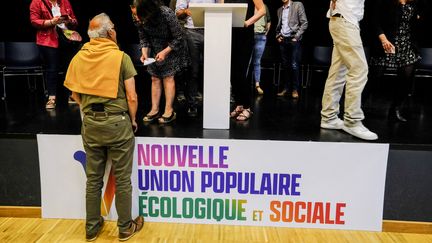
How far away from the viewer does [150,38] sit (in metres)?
2.99

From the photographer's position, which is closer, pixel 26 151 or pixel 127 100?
pixel 127 100

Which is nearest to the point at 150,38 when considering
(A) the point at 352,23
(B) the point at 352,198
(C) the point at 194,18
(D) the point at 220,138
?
(C) the point at 194,18

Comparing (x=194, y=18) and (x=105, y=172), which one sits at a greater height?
(x=194, y=18)

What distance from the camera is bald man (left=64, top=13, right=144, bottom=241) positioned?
236cm

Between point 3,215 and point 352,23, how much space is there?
2890mm

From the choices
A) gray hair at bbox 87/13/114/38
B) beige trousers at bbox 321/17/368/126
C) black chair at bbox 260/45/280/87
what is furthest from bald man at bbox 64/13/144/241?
black chair at bbox 260/45/280/87

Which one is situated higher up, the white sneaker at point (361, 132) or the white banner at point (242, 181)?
the white sneaker at point (361, 132)

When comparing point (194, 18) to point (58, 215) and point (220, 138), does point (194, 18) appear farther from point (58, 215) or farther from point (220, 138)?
point (58, 215)

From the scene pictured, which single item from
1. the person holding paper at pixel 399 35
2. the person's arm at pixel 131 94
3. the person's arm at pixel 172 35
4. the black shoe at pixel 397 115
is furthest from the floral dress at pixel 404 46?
the person's arm at pixel 131 94

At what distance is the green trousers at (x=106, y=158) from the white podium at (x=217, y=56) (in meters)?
0.68

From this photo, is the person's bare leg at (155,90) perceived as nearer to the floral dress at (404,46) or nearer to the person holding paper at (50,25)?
the person holding paper at (50,25)

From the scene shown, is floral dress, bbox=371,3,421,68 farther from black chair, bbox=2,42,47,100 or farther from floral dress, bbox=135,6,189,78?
black chair, bbox=2,42,47,100

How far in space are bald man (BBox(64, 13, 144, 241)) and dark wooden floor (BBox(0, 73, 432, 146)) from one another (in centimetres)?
37

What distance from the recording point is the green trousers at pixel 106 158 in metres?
2.43
